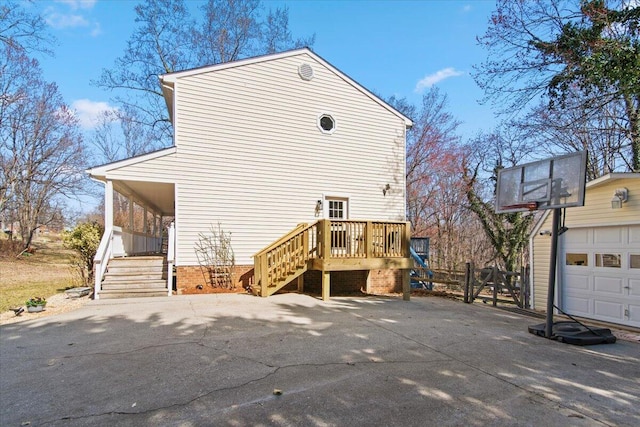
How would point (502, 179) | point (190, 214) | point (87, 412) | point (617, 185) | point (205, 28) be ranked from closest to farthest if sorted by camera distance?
1. point (87, 412)
2. point (502, 179)
3. point (617, 185)
4. point (190, 214)
5. point (205, 28)

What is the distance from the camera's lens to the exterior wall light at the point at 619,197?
27.0 ft

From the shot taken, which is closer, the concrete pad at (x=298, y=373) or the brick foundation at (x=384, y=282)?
the concrete pad at (x=298, y=373)

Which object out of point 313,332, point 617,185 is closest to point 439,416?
point 313,332

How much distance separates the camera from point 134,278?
30.0 ft

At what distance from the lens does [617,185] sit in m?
8.49

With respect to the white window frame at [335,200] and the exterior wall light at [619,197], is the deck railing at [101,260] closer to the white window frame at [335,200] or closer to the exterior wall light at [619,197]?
the white window frame at [335,200]

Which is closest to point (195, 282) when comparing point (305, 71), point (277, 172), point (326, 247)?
point (326, 247)

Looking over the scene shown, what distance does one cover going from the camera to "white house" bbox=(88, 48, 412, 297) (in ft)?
31.1

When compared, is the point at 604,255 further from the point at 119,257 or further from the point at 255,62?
the point at 119,257

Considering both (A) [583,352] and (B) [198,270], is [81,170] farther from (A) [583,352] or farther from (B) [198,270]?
(A) [583,352]

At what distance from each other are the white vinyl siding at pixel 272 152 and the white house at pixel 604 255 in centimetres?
504

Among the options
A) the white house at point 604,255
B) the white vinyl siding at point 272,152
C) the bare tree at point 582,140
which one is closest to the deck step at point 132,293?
the white vinyl siding at point 272,152

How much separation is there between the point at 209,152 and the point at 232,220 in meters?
2.05

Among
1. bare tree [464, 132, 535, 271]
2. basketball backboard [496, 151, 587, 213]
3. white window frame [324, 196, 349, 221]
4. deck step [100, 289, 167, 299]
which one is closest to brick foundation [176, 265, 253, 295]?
deck step [100, 289, 167, 299]
